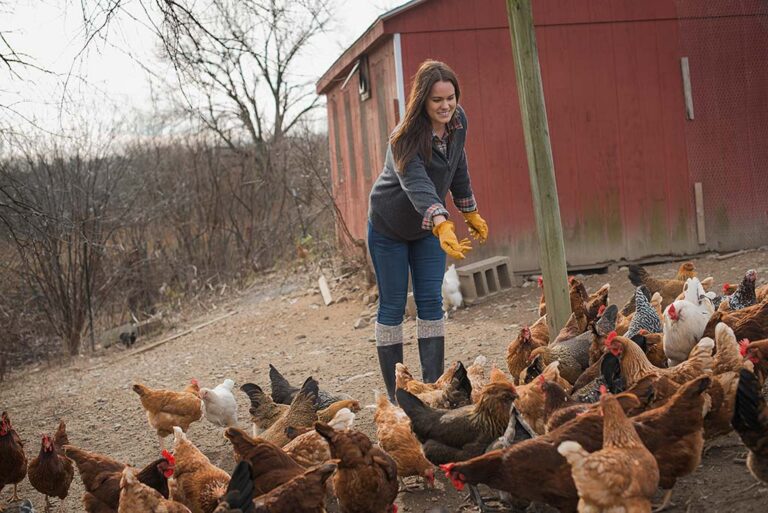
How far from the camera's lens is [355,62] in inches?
444

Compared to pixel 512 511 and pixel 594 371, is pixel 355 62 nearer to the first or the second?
pixel 594 371

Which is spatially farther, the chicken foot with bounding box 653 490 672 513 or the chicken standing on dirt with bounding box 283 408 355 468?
the chicken standing on dirt with bounding box 283 408 355 468

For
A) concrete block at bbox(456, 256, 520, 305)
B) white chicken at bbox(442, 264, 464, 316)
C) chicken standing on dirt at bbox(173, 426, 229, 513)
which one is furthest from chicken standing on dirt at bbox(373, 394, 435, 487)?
concrete block at bbox(456, 256, 520, 305)

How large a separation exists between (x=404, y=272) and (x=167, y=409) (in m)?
2.12

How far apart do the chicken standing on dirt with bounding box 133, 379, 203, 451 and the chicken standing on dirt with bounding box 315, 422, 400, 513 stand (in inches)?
85.4

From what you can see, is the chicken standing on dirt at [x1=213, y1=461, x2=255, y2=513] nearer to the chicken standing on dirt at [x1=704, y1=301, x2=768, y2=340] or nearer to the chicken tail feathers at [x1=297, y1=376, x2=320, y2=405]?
the chicken tail feathers at [x1=297, y1=376, x2=320, y2=405]

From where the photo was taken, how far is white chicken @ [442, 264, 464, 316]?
29.5ft

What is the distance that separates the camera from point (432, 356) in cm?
522

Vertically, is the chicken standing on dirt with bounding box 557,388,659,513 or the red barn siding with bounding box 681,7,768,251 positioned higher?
the red barn siding with bounding box 681,7,768,251

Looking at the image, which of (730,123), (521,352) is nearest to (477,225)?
(521,352)

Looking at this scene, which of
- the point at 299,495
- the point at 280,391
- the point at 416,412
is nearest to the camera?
the point at 299,495

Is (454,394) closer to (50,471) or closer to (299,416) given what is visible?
(299,416)

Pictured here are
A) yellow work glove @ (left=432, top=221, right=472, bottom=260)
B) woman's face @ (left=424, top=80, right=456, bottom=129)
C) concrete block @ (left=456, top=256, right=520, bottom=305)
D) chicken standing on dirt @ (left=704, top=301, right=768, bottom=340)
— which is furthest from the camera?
concrete block @ (left=456, top=256, right=520, bottom=305)

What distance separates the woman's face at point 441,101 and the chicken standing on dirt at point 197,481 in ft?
7.65
